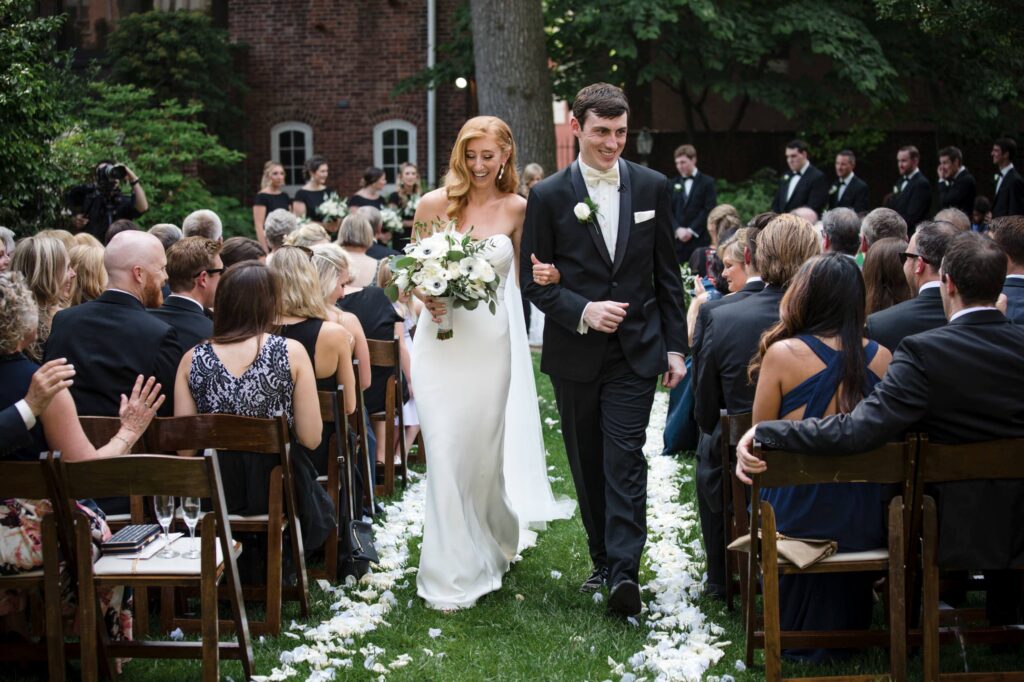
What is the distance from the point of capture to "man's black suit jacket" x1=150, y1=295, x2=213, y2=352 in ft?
19.9

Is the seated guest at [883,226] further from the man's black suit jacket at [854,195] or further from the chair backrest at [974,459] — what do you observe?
the man's black suit jacket at [854,195]

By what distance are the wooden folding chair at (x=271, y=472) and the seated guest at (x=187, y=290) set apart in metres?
0.97

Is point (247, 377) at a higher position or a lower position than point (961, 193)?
lower

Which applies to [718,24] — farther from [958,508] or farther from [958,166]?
[958,508]

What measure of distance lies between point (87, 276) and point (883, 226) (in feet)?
15.9

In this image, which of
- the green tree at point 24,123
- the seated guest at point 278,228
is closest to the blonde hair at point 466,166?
the seated guest at point 278,228

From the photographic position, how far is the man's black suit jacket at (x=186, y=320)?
607 centimetres

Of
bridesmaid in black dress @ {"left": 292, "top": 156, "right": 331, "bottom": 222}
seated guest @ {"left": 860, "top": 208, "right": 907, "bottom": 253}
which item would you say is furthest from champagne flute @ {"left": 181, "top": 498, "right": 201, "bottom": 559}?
bridesmaid in black dress @ {"left": 292, "top": 156, "right": 331, "bottom": 222}

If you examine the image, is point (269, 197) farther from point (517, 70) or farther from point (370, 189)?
point (517, 70)

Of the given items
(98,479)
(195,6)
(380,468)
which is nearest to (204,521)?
(98,479)

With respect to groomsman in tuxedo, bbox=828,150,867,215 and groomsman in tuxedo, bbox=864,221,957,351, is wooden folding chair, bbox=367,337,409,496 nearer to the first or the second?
groomsman in tuxedo, bbox=864,221,957,351

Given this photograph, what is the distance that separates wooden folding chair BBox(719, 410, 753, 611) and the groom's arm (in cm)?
85

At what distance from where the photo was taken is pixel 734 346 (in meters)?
5.67

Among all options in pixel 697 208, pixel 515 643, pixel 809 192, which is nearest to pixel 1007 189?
pixel 809 192
